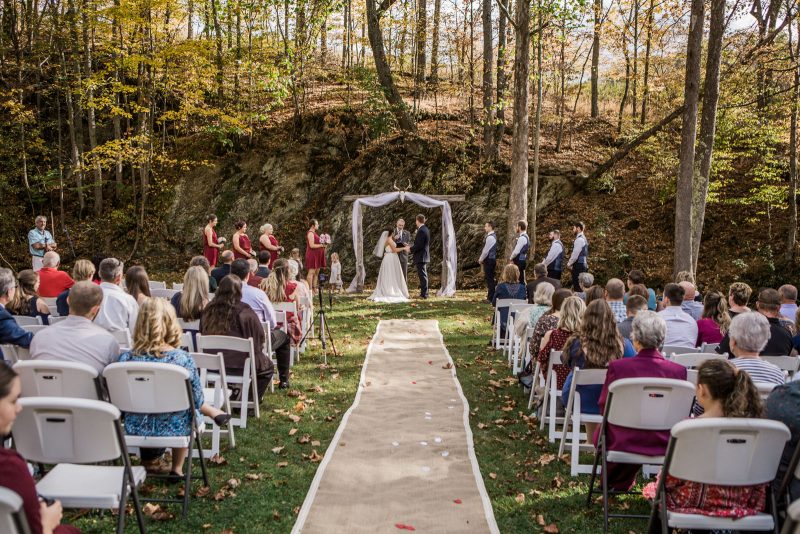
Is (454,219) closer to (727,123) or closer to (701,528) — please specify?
(727,123)

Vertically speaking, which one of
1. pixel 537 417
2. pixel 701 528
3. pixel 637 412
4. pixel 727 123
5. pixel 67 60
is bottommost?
pixel 537 417

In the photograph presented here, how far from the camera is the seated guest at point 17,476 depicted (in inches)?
95.7

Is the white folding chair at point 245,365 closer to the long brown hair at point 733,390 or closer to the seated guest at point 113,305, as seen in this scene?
the seated guest at point 113,305

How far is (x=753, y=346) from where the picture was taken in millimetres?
4301

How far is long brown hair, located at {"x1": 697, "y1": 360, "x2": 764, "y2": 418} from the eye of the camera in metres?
3.36

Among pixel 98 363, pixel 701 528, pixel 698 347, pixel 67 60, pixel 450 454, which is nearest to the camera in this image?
pixel 701 528

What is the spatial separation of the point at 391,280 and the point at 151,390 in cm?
1223

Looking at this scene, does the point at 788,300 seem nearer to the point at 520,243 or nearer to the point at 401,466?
the point at 401,466

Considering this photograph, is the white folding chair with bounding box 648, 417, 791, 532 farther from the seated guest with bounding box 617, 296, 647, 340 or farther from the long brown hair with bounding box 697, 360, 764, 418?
the seated guest with bounding box 617, 296, 647, 340

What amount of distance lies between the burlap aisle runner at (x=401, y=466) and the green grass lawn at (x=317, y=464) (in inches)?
5.3

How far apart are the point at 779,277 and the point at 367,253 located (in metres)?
12.2

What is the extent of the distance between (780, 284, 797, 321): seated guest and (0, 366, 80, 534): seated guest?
24.4 feet

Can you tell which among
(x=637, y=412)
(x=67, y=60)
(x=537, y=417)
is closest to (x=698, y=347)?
(x=537, y=417)

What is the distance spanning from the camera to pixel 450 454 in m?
→ 5.71
